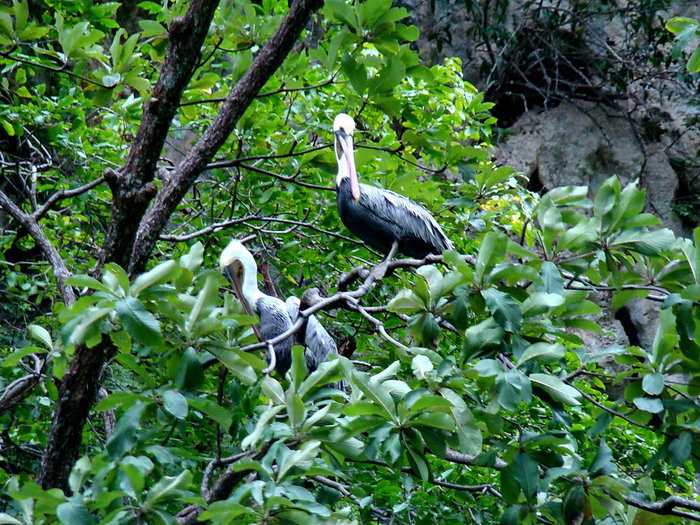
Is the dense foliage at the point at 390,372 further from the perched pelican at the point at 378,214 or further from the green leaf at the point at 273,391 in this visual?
the perched pelican at the point at 378,214

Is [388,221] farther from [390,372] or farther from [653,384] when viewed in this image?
[653,384]

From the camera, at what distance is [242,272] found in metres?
5.17

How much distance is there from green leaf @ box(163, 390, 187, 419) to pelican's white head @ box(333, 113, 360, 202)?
2.39 meters

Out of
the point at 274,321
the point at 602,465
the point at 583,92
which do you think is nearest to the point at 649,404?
the point at 602,465

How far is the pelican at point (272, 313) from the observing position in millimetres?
5043

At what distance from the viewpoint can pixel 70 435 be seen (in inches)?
108

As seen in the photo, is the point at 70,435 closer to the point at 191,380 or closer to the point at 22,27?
the point at 191,380

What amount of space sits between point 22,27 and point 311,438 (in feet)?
6.65

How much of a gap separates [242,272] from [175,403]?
297 cm

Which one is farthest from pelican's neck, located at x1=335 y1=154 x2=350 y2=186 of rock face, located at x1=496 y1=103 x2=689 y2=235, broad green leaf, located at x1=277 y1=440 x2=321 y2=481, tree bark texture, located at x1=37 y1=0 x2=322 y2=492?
rock face, located at x1=496 y1=103 x2=689 y2=235

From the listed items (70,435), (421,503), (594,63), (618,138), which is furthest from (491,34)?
(70,435)

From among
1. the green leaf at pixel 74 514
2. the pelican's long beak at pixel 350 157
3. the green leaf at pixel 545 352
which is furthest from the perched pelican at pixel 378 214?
the green leaf at pixel 74 514

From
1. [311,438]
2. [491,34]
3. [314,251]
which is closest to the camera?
[311,438]

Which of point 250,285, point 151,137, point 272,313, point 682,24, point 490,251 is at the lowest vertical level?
point 272,313
